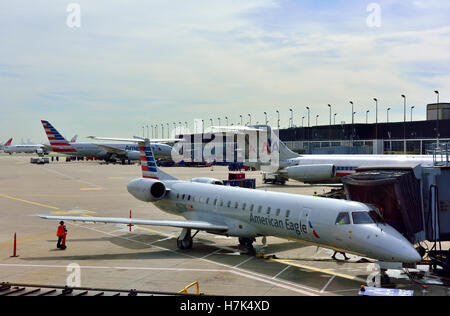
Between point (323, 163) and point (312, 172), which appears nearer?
point (312, 172)

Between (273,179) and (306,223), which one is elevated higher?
(306,223)

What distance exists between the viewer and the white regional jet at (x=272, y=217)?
15.5 metres

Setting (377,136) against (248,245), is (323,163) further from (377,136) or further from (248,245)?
(377,136)

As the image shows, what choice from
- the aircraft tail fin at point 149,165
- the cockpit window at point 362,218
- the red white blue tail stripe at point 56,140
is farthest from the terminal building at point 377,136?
the cockpit window at point 362,218

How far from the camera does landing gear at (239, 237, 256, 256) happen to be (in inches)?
862

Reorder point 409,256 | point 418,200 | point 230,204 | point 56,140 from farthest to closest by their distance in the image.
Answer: point 56,140 → point 230,204 → point 418,200 → point 409,256

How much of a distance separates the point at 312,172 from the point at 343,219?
1229 inches

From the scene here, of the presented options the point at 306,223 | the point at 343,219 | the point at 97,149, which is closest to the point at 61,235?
the point at 306,223

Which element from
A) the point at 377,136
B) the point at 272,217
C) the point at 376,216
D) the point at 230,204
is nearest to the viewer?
the point at 376,216

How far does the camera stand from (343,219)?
1652 cm

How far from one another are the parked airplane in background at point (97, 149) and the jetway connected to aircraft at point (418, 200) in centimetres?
8919
